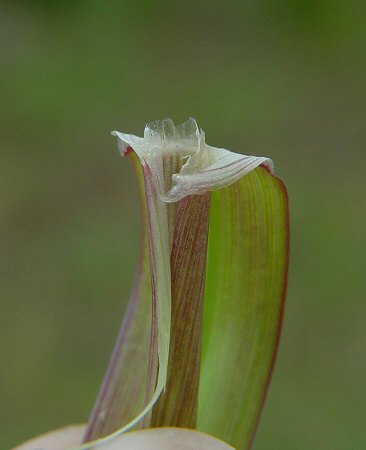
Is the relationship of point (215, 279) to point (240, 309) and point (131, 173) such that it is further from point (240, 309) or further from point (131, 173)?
point (131, 173)

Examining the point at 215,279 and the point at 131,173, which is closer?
the point at 215,279

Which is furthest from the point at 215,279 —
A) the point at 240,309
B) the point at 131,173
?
the point at 131,173

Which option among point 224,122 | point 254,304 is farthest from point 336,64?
point 254,304

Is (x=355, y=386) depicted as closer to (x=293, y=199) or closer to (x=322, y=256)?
(x=322, y=256)

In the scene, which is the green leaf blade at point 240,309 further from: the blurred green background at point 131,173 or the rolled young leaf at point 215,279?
the blurred green background at point 131,173

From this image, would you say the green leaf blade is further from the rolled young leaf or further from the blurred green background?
the blurred green background

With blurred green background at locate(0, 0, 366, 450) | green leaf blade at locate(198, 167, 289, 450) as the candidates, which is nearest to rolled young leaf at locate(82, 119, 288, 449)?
green leaf blade at locate(198, 167, 289, 450)
